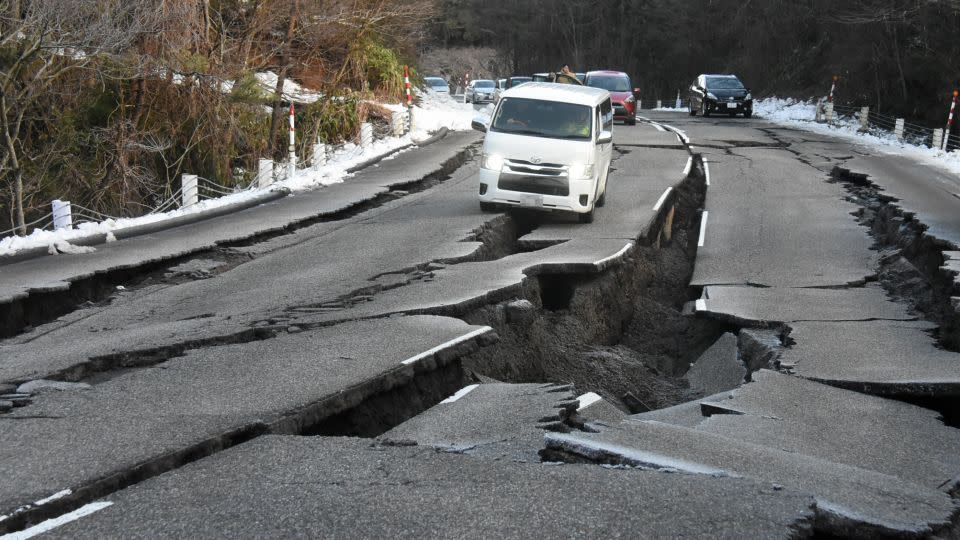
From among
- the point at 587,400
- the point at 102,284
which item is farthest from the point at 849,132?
the point at 587,400

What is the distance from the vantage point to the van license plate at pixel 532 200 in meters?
14.6

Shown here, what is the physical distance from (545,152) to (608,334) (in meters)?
4.50

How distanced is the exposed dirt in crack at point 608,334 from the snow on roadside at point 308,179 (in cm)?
617

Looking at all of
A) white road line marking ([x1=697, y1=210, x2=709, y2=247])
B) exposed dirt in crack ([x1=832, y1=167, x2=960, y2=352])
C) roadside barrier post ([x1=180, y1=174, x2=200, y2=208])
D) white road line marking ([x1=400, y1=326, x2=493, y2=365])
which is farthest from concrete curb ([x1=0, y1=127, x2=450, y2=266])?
exposed dirt in crack ([x1=832, y1=167, x2=960, y2=352])

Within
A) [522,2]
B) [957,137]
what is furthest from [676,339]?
[522,2]

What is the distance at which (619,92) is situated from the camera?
107 ft

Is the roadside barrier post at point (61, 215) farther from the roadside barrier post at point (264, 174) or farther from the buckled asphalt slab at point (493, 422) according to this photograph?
the buckled asphalt slab at point (493, 422)

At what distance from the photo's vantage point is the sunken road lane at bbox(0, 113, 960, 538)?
4.66 m

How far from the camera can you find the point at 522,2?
268 feet

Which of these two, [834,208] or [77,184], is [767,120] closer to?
[834,208]

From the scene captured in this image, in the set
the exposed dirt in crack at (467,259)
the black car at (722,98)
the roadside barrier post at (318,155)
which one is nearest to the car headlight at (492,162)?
the exposed dirt in crack at (467,259)

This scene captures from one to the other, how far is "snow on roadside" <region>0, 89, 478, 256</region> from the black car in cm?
911

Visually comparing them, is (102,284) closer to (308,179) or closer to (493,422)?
(493,422)

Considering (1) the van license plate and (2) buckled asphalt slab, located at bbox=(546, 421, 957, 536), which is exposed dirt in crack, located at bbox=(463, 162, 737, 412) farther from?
(2) buckled asphalt slab, located at bbox=(546, 421, 957, 536)
